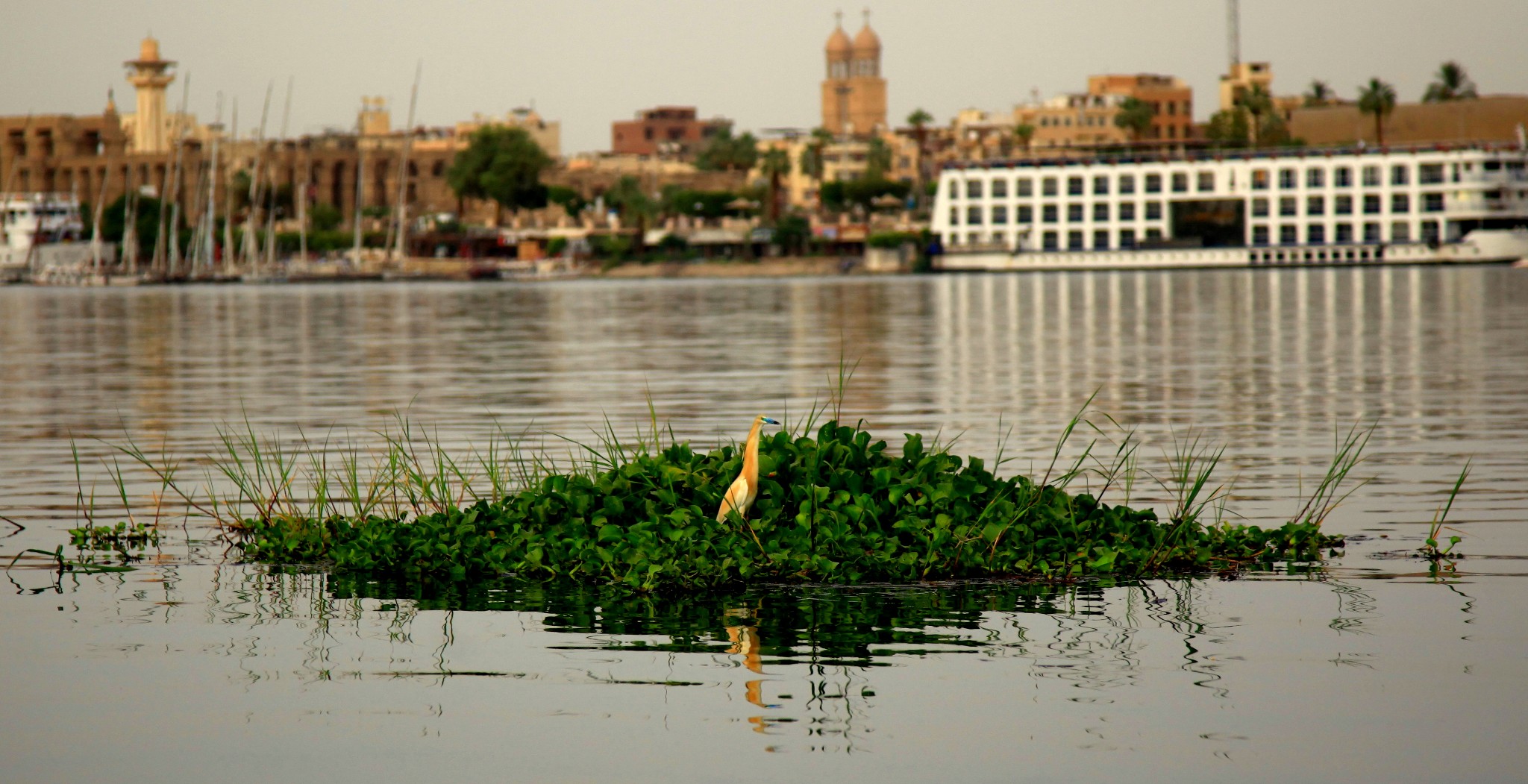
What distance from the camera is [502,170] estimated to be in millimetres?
187250

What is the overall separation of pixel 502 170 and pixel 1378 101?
86078 mm

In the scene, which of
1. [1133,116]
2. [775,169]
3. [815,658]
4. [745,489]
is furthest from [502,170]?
[815,658]

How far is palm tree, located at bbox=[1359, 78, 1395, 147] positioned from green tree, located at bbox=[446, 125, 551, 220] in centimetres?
8230

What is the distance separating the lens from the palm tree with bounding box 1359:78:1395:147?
168m

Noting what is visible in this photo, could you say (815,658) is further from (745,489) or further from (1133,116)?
(1133,116)

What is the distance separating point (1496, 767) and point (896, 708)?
7.85ft

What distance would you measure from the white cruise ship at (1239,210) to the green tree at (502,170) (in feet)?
151

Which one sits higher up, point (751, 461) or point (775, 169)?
point (775, 169)

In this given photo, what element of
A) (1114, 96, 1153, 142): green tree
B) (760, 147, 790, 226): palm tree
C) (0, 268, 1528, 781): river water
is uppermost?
(1114, 96, 1153, 142): green tree

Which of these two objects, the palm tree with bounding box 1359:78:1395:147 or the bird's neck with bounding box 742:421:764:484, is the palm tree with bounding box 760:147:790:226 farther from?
the bird's neck with bounding box 742:421:764:484

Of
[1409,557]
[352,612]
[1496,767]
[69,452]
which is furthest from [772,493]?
[69,452]

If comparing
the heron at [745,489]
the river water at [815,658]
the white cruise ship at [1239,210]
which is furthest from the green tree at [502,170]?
the heron at [745,489]

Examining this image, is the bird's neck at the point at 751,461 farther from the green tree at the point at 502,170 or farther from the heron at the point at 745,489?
the green tree at the point at 502,170

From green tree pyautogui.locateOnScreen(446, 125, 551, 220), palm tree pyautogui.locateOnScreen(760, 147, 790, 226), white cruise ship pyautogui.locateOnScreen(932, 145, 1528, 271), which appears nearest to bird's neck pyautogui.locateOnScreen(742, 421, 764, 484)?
white cruise ship pyautogui.locateOnScreen(932, 145, 1528, 271)
